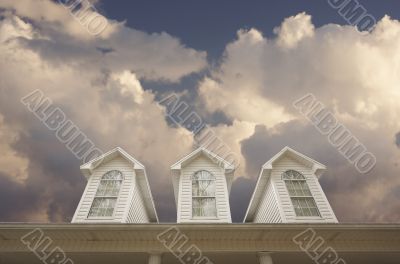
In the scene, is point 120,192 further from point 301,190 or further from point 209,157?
point 301,190

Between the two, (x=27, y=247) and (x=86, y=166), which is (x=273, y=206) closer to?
(x=86, y=166)

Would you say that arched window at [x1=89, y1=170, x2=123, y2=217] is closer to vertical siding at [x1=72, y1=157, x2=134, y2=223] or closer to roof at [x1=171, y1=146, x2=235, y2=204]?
vertical siding at [x1=72, y1=157, x2=134, y2=223]

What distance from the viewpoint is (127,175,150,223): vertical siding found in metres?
11.4

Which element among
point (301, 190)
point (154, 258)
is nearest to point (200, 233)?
point (154, 258)

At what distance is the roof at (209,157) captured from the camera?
12117 mm

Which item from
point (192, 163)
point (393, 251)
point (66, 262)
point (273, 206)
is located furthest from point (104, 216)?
point (393, 251)

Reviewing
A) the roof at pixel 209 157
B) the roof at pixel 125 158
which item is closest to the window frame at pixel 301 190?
the roof at pixel 209 157

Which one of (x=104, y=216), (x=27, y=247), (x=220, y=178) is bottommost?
(x=27, y=247)

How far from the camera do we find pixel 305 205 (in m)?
11.1

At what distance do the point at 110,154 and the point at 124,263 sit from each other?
4.91m

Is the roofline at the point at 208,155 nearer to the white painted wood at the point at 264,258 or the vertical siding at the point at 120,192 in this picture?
the vertical siding at the point at 120,192

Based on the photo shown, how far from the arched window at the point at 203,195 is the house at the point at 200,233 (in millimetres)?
42

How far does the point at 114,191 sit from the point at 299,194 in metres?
8.09

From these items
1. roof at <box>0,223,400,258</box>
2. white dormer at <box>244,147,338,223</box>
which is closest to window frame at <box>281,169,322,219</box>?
white dormer at <box>244,147,338,223</box>
